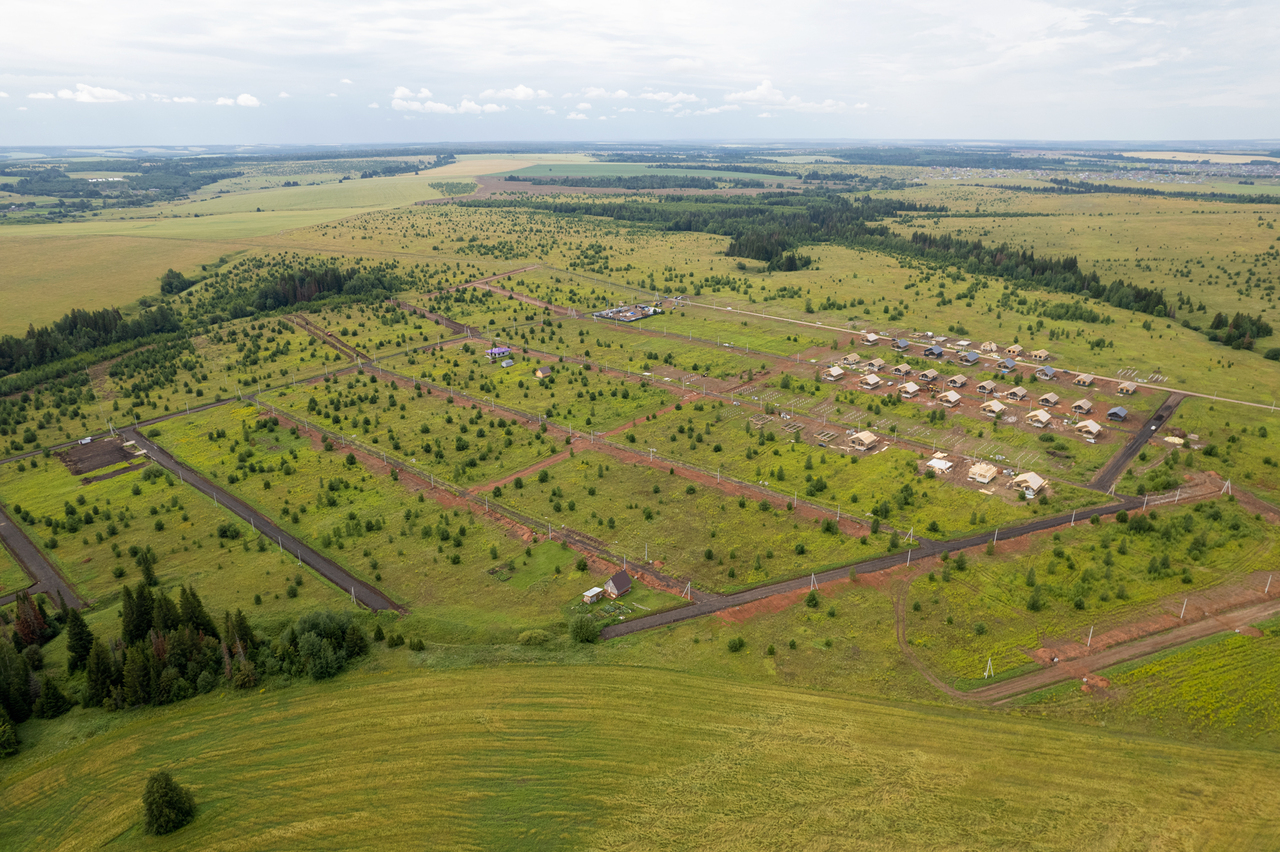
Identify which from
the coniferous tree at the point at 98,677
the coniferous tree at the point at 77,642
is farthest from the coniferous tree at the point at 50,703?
the coniferous tree at the point at 77,642

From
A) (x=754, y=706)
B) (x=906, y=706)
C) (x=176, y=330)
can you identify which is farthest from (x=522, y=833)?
(x=176, y=330)

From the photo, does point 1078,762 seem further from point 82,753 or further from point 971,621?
point 82,753

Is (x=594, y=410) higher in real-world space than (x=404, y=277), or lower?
lower

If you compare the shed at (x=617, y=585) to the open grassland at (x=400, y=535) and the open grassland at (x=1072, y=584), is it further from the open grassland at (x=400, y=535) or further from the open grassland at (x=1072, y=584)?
the open grassland at (x=1072, y=584)

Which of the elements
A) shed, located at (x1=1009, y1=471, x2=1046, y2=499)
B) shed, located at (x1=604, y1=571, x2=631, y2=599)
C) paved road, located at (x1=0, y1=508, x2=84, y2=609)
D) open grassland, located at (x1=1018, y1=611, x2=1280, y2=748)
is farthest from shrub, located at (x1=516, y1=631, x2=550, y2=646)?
shed, located at (x1=1009, y1=471, x2=1046, y2=499)

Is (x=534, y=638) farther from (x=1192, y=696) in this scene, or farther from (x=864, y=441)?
(x=864, y=441)

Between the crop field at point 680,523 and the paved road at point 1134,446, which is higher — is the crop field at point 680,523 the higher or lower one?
the lower one
